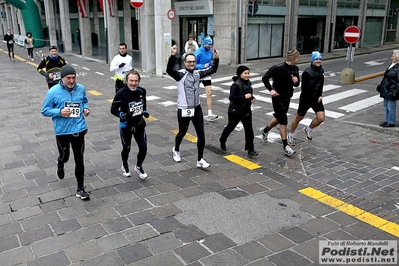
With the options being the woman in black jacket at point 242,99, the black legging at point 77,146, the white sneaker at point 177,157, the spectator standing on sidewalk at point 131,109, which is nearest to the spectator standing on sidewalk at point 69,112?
the black legging at point 77,146

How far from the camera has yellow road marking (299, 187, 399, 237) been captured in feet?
15.2

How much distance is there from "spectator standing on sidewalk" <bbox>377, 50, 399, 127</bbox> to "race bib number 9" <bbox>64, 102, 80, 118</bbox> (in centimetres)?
674

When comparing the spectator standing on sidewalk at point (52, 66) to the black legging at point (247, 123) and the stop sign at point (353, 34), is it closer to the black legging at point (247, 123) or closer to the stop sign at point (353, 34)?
the black legging at point (247, 123)

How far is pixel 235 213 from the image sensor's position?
497 cm

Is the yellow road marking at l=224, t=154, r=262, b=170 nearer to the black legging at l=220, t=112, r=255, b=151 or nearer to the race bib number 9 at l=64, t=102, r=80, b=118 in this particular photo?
the black legging at l=220, t=112, r=255, b=151

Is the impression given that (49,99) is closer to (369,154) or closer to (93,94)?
(369,154)

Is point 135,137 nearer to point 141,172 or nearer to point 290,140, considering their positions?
point 141,172

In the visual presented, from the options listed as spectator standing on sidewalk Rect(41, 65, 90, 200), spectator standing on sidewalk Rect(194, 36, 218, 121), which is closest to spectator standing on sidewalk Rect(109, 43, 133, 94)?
spectator standing on sidewalk Rect(194, 36, 218, 121)

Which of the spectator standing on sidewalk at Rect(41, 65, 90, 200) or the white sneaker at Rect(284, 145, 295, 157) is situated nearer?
the spectator standing on sidewalk at Rect(41, 65, 90, 200)

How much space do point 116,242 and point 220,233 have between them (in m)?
1.19

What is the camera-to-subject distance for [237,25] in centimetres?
1961

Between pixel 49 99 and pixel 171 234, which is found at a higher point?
pixel 49 99

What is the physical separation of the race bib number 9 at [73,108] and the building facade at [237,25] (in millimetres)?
12322

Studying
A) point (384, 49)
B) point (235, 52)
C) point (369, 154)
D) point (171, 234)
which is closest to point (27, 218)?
point (171, 234)
